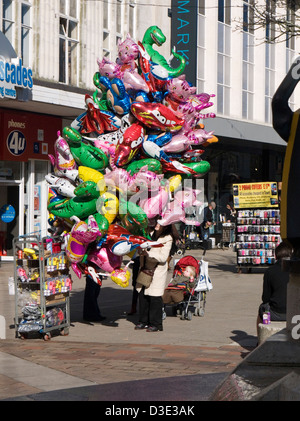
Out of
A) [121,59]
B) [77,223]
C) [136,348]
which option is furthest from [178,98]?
[136,348]

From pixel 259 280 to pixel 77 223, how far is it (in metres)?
9.63

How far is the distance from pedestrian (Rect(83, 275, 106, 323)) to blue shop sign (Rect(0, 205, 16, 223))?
11495mm

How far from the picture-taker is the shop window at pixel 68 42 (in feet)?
81.0

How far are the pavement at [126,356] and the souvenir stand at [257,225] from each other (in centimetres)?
588

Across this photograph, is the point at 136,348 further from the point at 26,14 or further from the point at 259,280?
the point at 26,14

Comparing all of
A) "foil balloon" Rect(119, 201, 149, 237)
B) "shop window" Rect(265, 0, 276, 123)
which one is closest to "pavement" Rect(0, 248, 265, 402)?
"foil balloon" Rect(119, 201, 149, 237)

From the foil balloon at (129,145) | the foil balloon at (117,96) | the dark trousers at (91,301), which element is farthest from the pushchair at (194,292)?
the foil balloon at (117,96)

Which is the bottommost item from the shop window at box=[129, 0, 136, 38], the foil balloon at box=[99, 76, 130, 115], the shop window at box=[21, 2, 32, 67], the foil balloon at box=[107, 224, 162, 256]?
the foil balloon at box=[107, 224, 162, 256]

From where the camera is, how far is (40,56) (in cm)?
2347

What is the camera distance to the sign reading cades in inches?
806

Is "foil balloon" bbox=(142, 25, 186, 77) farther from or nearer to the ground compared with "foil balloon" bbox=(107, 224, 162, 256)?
farther from the ground

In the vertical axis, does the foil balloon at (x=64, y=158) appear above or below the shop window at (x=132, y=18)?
below

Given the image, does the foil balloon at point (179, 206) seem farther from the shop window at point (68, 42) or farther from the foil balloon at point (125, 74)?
the shop window at point (68, 42)

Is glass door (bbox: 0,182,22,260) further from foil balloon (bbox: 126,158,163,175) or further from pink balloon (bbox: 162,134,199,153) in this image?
foil balloon (bbox: 126,158,163,175)
